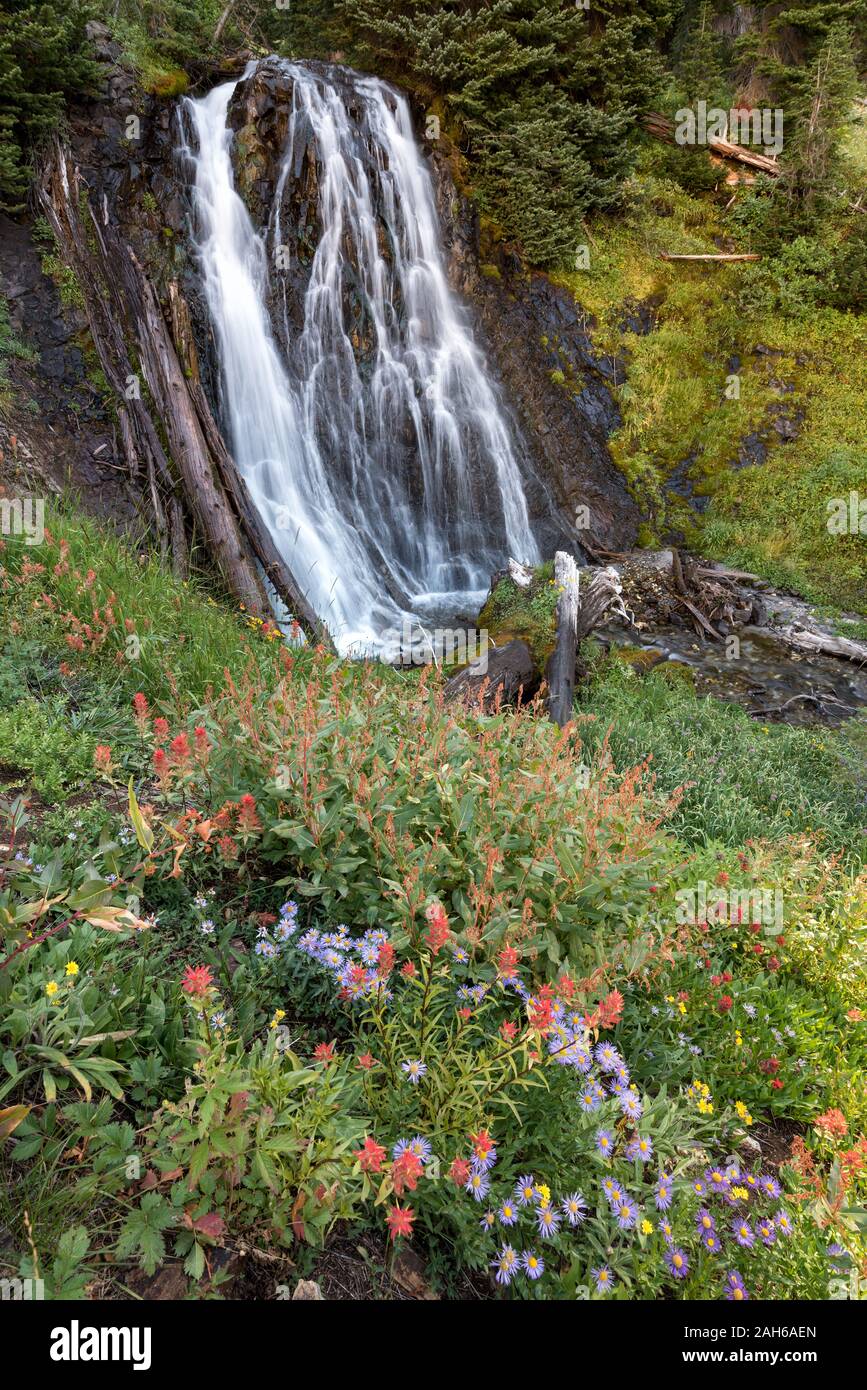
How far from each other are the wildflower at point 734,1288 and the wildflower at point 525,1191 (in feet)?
2.03

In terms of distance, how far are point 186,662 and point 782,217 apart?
623 inches

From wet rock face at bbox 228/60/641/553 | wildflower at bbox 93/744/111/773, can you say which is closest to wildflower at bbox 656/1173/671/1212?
wildflower at bbox 93/744/111/773

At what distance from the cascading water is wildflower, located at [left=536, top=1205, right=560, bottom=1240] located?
7.12 meters

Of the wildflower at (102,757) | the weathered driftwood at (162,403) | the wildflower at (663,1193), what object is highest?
the weathered driftwood at (162,403)

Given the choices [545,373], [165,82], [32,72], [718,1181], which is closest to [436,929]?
[718,1181]

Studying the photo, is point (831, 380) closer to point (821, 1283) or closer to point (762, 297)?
point (762, 297)

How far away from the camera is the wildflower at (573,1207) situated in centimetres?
176

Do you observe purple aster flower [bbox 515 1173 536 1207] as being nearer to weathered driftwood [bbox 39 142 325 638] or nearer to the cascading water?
weathered driftwood [bbox 39 142 325 638]

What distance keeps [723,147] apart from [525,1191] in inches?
758

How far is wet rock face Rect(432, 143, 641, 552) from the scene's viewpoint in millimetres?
12375

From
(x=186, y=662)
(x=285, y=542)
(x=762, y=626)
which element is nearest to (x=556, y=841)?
(x=186, y=662)

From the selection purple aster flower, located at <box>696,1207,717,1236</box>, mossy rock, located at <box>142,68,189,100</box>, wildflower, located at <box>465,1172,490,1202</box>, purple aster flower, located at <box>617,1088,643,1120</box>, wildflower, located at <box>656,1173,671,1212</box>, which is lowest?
purple aster flower, located at <box>696,1207,717,1236</box>

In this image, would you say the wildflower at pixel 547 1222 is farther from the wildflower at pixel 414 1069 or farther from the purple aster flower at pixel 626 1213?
the wildflower at pixel 414 1069

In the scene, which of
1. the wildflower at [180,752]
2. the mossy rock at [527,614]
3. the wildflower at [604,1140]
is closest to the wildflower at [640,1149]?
the wildflower at [604,1140]
